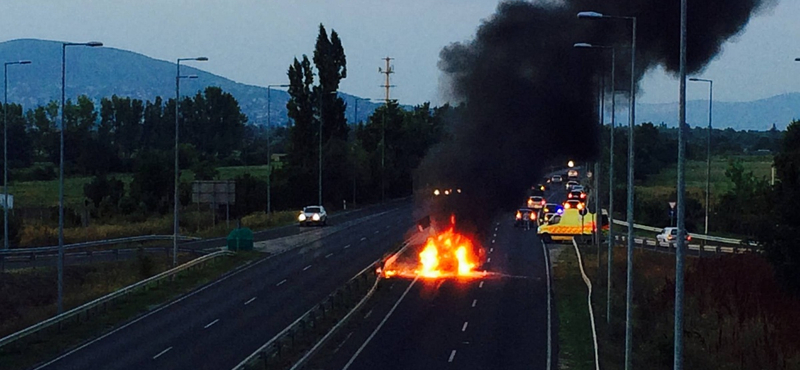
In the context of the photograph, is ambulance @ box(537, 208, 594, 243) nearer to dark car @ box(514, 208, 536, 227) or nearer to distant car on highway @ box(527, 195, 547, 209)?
dark car @ box(514, 208, 536, 227)

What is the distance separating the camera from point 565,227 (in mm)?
63375

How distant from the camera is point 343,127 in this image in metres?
92.8

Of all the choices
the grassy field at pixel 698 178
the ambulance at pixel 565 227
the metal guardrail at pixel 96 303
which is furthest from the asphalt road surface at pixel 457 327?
the grassy field at pixel 698 178

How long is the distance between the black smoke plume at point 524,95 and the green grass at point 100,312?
1139 centimetres

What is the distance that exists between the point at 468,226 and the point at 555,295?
542 cm

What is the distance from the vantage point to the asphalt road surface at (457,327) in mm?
28781

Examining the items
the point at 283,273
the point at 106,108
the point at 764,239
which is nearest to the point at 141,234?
the point at 283,273

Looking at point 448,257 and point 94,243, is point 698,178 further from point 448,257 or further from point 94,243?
point 94,243

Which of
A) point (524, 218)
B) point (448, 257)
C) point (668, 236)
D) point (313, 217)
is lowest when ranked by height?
point (448, 257)

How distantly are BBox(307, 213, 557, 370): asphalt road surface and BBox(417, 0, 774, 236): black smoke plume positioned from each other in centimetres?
356

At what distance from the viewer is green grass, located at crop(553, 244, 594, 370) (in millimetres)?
29562

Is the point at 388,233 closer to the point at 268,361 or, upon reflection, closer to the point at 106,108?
the point at 268,361

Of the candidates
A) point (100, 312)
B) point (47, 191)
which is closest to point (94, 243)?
point (100, 312)

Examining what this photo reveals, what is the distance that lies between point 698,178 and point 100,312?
10037 centimetres
